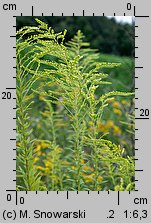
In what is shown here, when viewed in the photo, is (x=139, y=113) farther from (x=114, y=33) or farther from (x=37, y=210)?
(x=114, y=33)

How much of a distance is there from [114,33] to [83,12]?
5339mm

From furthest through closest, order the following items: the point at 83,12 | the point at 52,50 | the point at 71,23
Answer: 1. the point at 71,23
2. the point at 83,12
3. the point at 52,50

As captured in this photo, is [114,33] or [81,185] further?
[114,33]

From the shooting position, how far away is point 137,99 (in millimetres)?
1511

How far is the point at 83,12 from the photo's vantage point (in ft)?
5.03

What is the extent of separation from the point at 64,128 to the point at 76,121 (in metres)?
2.07

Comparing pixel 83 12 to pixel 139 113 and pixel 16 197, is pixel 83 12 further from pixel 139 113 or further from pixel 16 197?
pixel 16 197

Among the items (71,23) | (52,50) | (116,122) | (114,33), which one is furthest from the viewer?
(114,33)

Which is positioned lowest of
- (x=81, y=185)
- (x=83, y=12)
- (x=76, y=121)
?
(x=81, y=185)

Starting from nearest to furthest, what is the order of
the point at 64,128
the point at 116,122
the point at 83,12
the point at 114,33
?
the point at 83,12
the point at 64,128
the point at 116,122
the point at 114,33

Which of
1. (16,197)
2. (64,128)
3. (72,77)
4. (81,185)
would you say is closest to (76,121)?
(72,77)

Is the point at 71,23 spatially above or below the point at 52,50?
above

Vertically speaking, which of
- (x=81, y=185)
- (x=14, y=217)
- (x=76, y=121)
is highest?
(x=76, y=121)

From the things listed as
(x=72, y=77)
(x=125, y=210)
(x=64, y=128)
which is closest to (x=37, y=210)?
(x=125, y=210)
